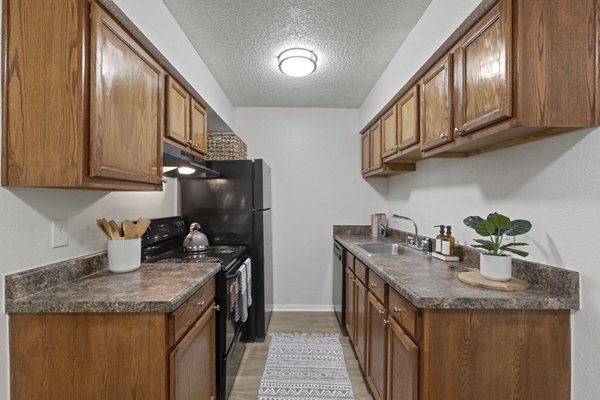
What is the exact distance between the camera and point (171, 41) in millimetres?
1732

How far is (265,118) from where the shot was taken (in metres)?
3.48

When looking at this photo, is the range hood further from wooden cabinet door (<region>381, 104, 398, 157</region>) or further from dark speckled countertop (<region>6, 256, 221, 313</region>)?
wooden cabinet door (<region>381, 104, 398, 157</region>)

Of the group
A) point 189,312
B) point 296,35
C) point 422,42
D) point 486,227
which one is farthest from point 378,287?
point 296,35

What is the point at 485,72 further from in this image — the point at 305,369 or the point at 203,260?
the point at 305,369

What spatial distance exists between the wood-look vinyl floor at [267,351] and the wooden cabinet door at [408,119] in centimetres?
174

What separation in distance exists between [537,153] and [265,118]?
8.93ft

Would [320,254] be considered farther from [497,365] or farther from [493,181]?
[497,365]

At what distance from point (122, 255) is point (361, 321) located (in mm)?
1606

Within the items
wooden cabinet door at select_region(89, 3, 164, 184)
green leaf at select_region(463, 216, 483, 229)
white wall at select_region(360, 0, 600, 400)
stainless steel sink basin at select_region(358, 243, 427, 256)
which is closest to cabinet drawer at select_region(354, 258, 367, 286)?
stainless steel sink basin at select_region(358, 243, 427, 256)

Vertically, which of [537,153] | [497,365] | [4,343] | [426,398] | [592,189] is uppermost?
[537,153]

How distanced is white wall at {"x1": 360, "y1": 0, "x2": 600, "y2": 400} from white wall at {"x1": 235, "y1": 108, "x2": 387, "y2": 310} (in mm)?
1404

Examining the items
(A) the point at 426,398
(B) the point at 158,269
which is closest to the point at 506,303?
(A) the point at 426,398

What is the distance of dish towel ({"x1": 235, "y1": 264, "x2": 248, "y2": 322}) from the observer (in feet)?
7.06

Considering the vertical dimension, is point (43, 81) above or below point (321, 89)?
below
